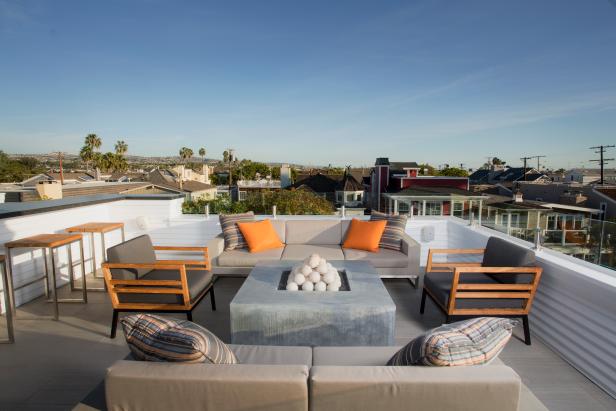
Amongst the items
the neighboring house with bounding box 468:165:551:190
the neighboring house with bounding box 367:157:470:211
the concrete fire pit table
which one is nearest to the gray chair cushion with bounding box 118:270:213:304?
the concrete fire pit table

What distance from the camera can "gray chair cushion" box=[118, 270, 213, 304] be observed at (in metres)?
2.93

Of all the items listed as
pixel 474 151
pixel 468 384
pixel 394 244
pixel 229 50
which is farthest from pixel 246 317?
pixel 474 151

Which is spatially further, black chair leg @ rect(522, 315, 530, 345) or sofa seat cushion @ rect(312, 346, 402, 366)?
black chair leg @ rect(522, 315, 530, 345)

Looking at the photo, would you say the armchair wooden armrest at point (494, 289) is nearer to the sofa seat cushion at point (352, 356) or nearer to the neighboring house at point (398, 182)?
the sofa seat cushion at point (352, 356)

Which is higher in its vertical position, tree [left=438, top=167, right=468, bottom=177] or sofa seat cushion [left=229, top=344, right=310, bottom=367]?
tree [left=438, top=167, right=468, bottom=177]

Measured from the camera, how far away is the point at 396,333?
3010 mm

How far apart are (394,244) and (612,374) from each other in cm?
239

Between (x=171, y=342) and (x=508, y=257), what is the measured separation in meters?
2.89

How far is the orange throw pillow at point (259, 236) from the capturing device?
422cm

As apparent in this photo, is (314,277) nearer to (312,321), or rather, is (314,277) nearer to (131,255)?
(312,321)

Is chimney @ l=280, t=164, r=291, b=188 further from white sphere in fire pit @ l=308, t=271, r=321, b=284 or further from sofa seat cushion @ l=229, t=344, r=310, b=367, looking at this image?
sofa seat cushion @ l=229, t=344, r=310, b=367

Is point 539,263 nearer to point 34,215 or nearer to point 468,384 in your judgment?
point 468,384

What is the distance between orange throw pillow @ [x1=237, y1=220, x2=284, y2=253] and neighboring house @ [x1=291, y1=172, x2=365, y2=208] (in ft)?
68.0

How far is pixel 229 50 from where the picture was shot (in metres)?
9.49
